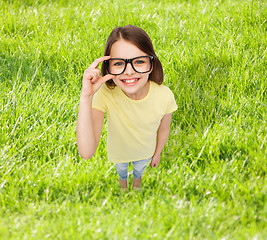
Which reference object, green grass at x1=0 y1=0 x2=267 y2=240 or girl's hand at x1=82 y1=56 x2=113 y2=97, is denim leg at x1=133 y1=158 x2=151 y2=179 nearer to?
green grass at x1=0 y1=0 x2=267 y2=240

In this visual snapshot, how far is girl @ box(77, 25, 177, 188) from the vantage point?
7.82 ft

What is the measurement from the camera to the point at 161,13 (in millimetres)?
5184

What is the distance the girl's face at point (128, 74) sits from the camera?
7.82ft

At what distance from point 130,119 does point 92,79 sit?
0.31 metres

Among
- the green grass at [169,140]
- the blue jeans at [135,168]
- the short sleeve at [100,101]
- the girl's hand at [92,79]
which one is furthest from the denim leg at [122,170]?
the girl's hand at [92,79]

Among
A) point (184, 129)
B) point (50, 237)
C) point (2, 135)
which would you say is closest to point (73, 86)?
point (2, 135)

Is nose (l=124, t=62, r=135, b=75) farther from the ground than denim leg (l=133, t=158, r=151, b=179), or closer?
farther from the ground

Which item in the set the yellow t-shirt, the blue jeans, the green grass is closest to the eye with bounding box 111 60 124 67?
the yellow t-shirt

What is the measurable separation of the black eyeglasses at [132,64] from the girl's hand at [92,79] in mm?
54

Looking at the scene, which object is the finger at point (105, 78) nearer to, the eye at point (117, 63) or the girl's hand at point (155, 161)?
the eye at point (117, 63)

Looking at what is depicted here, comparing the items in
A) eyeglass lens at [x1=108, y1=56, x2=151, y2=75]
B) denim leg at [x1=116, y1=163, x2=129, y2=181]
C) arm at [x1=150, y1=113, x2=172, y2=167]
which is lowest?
denim leg at [x1=116, y1=163, x2=129, y2=181]

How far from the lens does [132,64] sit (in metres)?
2.37

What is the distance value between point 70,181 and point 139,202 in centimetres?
47

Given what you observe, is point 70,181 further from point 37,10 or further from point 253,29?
point 37,10
